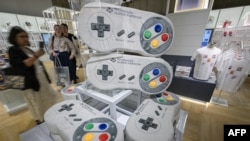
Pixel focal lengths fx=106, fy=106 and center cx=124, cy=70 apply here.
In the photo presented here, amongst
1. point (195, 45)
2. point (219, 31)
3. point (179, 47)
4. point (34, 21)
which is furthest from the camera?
point (34, 21)

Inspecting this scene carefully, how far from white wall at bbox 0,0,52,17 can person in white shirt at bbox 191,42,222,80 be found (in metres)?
3.24

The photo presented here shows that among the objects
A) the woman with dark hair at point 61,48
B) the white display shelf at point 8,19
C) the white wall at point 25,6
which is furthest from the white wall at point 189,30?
the white display shelf at point 8,19

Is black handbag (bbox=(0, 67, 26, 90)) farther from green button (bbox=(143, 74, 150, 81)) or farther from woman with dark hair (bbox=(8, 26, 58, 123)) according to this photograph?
green button (bbox=(143, 74, 150, 81))

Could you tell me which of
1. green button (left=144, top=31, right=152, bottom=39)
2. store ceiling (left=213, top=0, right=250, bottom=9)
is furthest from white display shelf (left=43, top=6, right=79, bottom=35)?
store ceiling (left=213, top=0, right=250, bottom=9)

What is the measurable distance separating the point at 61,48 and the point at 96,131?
1521 millimetres

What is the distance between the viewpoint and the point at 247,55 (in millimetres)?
1388

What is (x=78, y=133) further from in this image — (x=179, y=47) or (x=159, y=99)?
(x=179, y=47)

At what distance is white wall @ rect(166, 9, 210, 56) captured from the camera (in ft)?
5.66

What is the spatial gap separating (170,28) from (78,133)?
2.24 feet

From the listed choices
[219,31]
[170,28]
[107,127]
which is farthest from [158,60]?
[219,31]

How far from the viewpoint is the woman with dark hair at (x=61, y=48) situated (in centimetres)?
149

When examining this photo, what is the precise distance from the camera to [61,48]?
1.59 metres

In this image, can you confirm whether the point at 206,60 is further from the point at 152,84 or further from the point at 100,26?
the point at 100,26

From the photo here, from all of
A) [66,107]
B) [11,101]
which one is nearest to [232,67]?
[66,107]
